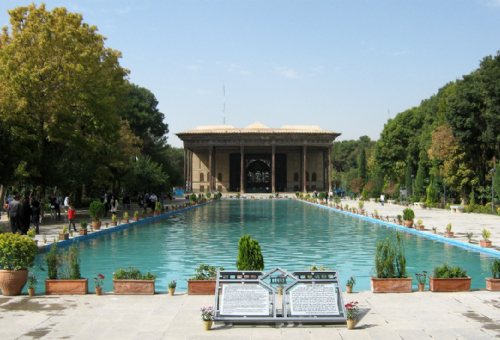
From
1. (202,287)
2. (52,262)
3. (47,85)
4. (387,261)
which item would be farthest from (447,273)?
(47,85)

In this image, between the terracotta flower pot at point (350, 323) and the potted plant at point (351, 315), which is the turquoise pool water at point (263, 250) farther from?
the terracotta flower pot at point (350, 323)

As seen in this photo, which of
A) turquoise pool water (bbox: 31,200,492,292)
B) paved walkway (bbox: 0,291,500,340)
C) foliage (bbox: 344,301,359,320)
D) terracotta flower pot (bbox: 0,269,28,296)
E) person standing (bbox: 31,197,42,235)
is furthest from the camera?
person standing (bbox: 31,197,42,235)

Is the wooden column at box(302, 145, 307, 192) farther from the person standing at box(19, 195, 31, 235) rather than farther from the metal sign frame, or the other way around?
the metal sign frame

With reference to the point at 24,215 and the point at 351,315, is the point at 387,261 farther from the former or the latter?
the point at 24,215

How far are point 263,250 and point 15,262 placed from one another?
9.14m

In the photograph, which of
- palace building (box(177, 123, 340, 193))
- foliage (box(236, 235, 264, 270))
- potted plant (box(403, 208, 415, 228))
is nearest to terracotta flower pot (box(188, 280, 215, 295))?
foliage (box(236, 235, 264, 270))

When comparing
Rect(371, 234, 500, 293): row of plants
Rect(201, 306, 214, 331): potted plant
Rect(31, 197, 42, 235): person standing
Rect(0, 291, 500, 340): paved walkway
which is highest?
Rect(31, 197, 42, 235): person standing

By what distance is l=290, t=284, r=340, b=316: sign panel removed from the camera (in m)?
7.96

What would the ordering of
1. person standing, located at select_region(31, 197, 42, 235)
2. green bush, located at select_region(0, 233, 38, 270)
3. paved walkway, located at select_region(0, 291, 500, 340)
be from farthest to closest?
person standing, located at select_region(31, 197, 42, 235) → green bush, located at select_region(0, 233, 38, 270) → paved walkway, located at select_region(0, 291, 500, 340)

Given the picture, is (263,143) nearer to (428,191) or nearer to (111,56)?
(428,191)

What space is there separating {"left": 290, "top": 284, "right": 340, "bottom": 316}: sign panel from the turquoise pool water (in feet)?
14.1

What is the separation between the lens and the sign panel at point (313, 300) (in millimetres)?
7965

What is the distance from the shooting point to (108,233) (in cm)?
2384

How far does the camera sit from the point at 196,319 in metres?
8.41
